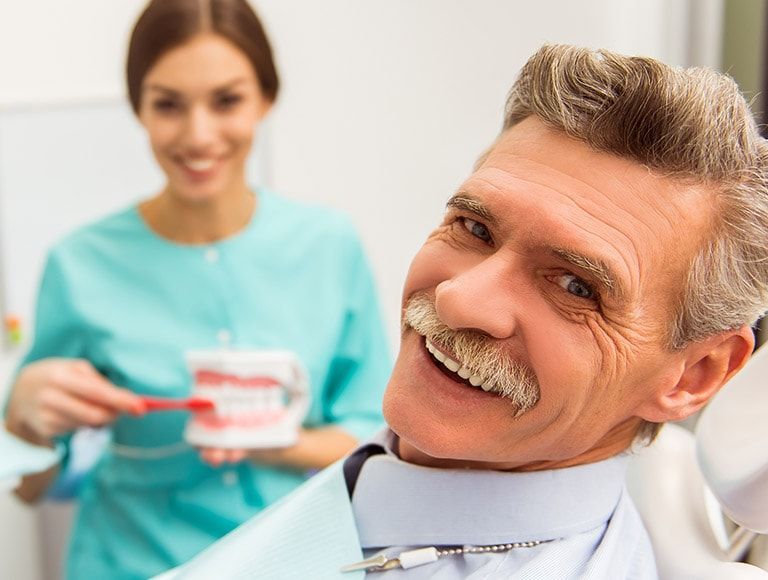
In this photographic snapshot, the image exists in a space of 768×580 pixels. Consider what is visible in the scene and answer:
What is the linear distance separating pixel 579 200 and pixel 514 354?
0.43 ft

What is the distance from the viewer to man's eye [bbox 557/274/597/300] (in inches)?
30.8

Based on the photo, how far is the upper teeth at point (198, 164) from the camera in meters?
1.47

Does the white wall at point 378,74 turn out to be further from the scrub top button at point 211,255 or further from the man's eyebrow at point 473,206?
the man's eyebrow at point 473,206

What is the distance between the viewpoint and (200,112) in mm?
1446

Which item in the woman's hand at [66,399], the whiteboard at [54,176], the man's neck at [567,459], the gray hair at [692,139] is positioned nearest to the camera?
the gray hair at [692,139]

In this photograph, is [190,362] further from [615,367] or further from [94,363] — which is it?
[615,367]

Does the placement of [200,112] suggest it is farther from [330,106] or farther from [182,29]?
[330,106]

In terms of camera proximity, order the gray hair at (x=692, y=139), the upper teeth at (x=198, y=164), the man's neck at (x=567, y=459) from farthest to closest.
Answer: the upper teeth at (x=198, y=164)
the man's neck at (x=567, y=459)
the gray hair at (x=692, y=139)

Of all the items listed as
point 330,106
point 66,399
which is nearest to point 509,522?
point 66,399

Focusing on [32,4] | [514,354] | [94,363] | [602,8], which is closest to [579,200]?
[514,354]

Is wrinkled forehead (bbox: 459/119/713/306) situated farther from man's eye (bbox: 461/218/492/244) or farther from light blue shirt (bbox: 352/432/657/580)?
light blue shirt (bbox: 352/432/657/580)

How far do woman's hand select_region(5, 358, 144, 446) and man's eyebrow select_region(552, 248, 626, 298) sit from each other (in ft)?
2.61

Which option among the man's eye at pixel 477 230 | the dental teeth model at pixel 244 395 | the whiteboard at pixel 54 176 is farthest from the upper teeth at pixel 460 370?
the whiteboard at pixel 54 176

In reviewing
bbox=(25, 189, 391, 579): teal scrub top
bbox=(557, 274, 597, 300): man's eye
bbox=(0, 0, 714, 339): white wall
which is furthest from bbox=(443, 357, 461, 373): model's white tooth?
bbox=(0, 0, 714, 339): white wall
